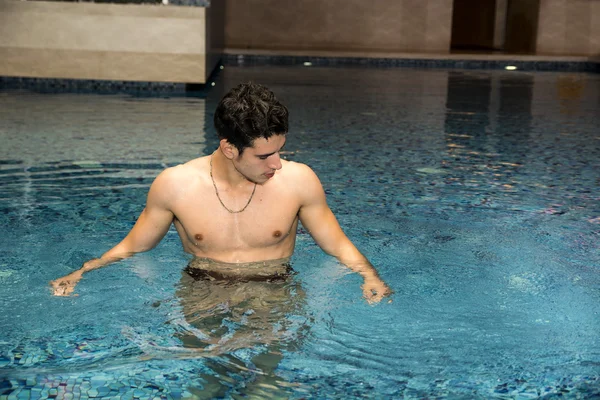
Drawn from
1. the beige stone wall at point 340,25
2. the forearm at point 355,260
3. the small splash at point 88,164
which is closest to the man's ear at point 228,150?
the forearm at point 355,260

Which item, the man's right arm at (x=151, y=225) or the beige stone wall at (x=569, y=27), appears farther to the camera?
the beige stone wall at (x=569, y=27)

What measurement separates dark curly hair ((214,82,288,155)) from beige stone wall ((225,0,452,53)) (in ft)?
60.6

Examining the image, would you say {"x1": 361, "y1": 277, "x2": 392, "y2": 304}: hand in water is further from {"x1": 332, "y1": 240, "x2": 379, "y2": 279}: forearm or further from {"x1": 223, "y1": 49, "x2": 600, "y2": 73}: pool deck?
{"x1": 223, "y1": 49, "x2": 600, "y2": 73}: pool deck

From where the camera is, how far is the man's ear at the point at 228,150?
10.3ft

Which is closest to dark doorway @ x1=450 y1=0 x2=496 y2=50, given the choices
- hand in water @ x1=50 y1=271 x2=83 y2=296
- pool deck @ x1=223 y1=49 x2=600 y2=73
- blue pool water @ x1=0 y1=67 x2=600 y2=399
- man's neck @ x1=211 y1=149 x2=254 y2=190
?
pool deck @ x1=223 y1=49 x2=600 y2=73

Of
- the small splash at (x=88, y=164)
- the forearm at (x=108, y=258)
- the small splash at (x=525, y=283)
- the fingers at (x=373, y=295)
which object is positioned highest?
the forearm at (x=108, y=258)

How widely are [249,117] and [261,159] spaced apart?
0.19 metres

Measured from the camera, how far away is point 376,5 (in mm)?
21453

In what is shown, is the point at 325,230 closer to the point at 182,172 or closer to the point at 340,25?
the point at 182,172

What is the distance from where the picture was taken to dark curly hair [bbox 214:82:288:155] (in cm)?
304

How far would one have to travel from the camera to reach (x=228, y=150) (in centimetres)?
316

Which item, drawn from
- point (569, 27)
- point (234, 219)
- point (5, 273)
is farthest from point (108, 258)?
point (569, 27)

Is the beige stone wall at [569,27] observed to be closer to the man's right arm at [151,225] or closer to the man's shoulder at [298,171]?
the man's shoulder at [298,171]

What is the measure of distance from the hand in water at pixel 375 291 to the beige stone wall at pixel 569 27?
2036 centimetres
